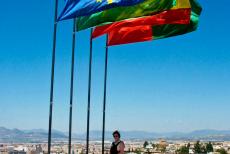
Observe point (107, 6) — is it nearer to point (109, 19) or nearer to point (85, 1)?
point (85, 1)

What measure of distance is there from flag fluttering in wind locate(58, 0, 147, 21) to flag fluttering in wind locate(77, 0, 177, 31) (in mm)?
1412

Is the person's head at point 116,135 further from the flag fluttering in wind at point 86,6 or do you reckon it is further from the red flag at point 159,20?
the red flag at point 159,20

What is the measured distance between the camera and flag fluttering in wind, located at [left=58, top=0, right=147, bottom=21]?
47.9ft

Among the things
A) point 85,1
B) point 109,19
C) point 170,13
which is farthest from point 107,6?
point 170,13

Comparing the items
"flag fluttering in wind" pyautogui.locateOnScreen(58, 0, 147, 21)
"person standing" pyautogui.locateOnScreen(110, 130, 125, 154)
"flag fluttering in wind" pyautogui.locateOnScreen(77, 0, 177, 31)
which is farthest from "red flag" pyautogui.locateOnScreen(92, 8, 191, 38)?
"person standing" pyautogui.locateOnScreen(110, 130, 125, 154)

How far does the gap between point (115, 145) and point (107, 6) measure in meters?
3.70

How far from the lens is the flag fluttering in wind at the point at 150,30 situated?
17.9 meters

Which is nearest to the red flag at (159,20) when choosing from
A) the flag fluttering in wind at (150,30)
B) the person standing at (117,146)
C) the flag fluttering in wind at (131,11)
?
the flag fluttering in wind at (150,30)

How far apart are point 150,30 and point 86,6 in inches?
167

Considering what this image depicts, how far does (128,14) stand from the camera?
1644 centimetres

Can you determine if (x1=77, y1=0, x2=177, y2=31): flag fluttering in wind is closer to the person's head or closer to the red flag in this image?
the red flag

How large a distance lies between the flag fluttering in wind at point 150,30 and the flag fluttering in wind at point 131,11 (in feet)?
3.51

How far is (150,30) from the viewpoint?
1847 cm

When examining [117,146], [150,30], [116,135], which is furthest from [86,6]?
[150,30]
